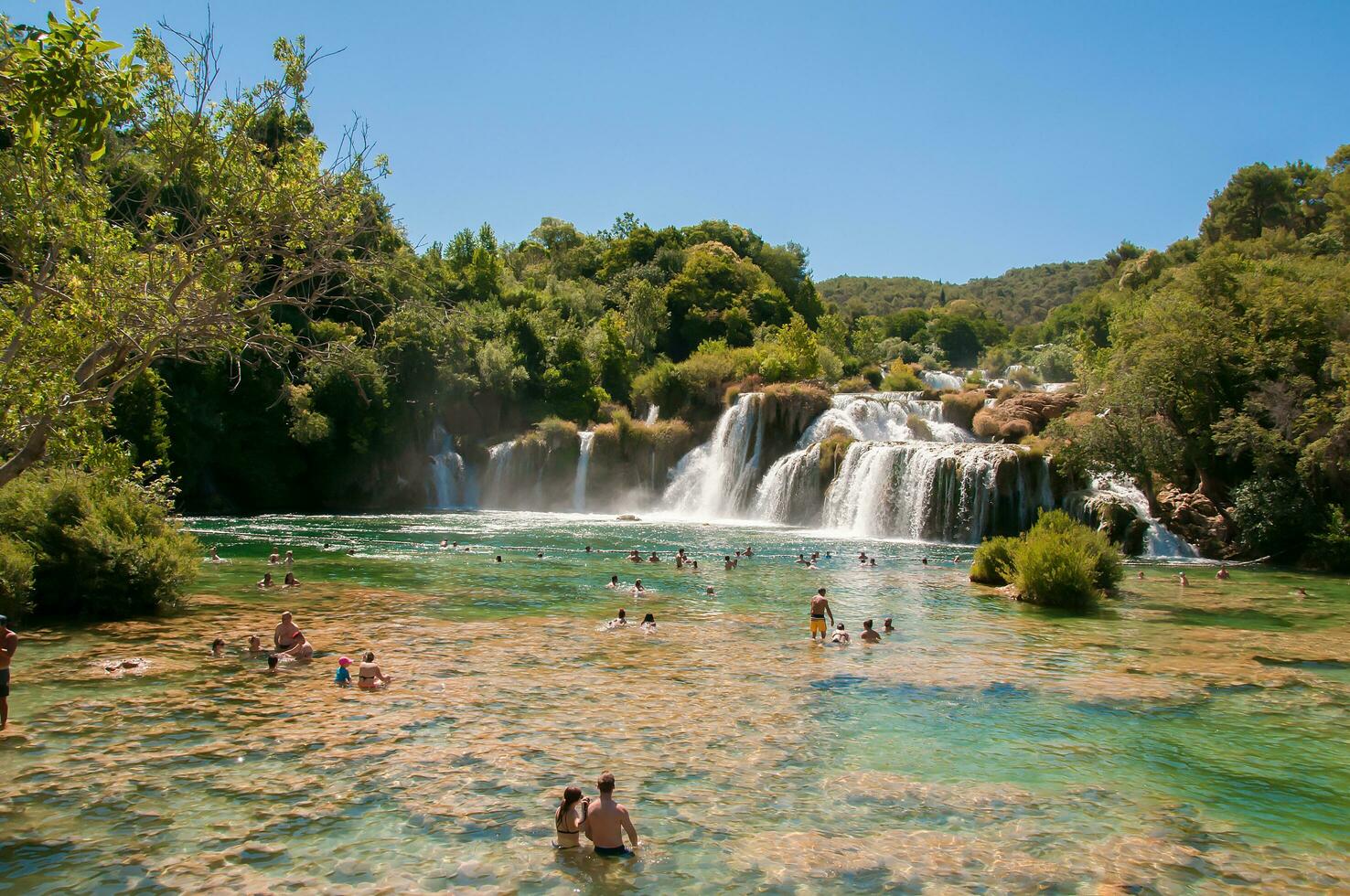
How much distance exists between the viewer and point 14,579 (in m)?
15.8

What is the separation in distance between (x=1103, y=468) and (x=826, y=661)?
20.2m

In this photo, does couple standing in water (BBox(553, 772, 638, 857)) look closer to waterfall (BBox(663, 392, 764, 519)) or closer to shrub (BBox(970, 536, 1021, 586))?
shrub (BBox(970, 536, 1021, 586))

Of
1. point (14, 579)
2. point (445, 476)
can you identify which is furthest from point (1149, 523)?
point (445, 476)

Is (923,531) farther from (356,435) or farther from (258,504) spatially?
(258,504)

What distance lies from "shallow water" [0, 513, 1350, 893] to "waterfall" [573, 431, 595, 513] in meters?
31.8

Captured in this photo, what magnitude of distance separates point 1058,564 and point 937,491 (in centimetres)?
1401

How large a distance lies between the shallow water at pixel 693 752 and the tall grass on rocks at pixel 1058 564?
1.89 m

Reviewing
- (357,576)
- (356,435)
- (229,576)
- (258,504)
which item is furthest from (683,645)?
(258,504)

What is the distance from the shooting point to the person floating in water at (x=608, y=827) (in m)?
7.80

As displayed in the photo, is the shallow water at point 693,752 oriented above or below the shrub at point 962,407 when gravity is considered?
below

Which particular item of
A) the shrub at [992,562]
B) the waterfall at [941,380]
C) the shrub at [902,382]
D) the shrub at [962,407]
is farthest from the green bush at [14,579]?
the waterfall at [941,380]

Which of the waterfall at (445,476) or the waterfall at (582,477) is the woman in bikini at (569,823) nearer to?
the waterfall at (582,477)

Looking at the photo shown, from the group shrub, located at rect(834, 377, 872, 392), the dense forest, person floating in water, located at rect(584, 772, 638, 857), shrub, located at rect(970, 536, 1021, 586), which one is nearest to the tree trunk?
the dense forest

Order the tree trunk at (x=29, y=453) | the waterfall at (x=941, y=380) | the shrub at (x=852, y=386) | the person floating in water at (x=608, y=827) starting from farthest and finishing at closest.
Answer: the waterfall at (x=941, y=380)
the shrub at (x=852, y=386)
the tree trunk at (x=29, y=453)
the person floating in water at (x=608, y=827)
